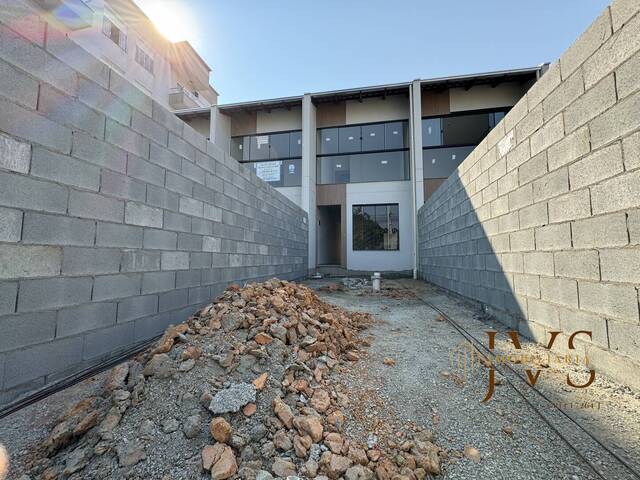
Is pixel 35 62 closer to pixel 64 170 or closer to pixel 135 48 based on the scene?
pixel 64 170

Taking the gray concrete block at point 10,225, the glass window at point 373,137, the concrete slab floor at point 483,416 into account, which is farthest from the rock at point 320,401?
the glass window at point 373,137

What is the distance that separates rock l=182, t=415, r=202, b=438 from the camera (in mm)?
1530

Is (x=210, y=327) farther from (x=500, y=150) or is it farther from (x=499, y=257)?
(x=500, y=150)

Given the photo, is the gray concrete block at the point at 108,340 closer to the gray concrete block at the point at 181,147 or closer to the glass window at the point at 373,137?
the gray concrete block at the point at 181,147

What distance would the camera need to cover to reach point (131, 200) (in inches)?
110

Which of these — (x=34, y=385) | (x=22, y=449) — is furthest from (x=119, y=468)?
(x=34, y=385)

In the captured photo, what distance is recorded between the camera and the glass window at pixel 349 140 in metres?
11.8

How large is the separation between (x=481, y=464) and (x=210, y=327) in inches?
81.8

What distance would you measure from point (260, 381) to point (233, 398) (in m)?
0.23

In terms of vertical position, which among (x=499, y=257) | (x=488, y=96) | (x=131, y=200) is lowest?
(x=499, y=257)

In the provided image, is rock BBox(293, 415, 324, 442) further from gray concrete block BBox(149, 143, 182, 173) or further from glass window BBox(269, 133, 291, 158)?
glass window BBox(269, 133, 291, 158)

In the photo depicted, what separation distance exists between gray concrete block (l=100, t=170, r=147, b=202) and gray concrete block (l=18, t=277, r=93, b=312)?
79 centimetres

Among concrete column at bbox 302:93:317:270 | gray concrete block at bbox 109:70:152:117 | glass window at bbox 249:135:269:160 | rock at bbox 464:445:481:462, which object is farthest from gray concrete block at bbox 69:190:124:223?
glass window at bbox 249:135:269:160

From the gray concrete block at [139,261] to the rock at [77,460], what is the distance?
1.59 metres
